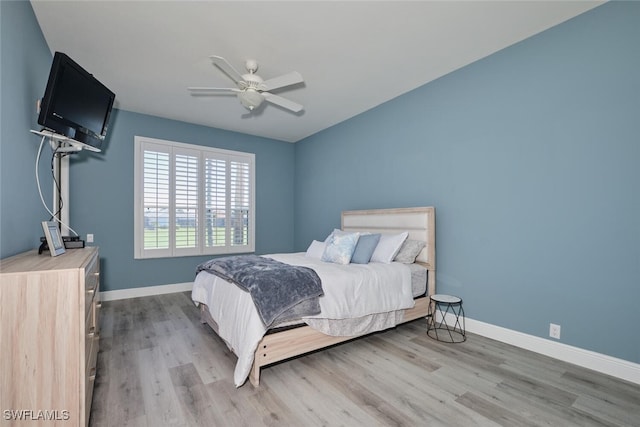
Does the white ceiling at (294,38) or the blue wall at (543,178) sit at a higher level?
the white ceiling at (294,38)

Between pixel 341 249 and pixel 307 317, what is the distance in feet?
3.59

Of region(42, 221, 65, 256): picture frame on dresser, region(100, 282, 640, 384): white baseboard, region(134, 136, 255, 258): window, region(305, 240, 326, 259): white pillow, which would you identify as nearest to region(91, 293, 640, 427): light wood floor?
region(100, 282, 640, 384): white baseboard

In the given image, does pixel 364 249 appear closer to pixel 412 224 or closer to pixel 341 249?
pixel 341 249

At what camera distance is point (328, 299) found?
2.49 m

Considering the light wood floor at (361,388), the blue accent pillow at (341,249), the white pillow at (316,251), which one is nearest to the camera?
the light wood floor at (361,388)

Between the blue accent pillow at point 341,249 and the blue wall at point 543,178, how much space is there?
1.03 metres

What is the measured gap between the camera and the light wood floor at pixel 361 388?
5.79ft

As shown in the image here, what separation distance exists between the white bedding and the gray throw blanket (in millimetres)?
68

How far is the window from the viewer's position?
15.0 ft

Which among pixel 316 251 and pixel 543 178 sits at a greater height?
pixel 543 178

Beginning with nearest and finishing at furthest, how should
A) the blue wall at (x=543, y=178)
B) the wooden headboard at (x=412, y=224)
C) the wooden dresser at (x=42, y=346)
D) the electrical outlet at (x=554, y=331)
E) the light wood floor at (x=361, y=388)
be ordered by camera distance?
1. the wooden dresser at (x=42, y=346)
2. the light wood floor at (x=361, y=388)
3. the blue wall at (x=543, y=178)
4. the electrical outlet at (x=554, y=331)
5. the wooden headboard at (x=412, y=224)

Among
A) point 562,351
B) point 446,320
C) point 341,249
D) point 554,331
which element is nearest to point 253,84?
point 341,249

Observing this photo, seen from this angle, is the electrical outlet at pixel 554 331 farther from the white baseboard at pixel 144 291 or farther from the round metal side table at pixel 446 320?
the white baseboard at pixel 144 291

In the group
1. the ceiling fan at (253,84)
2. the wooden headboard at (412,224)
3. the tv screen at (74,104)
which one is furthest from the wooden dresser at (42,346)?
the wooden headboard at (412,224)
